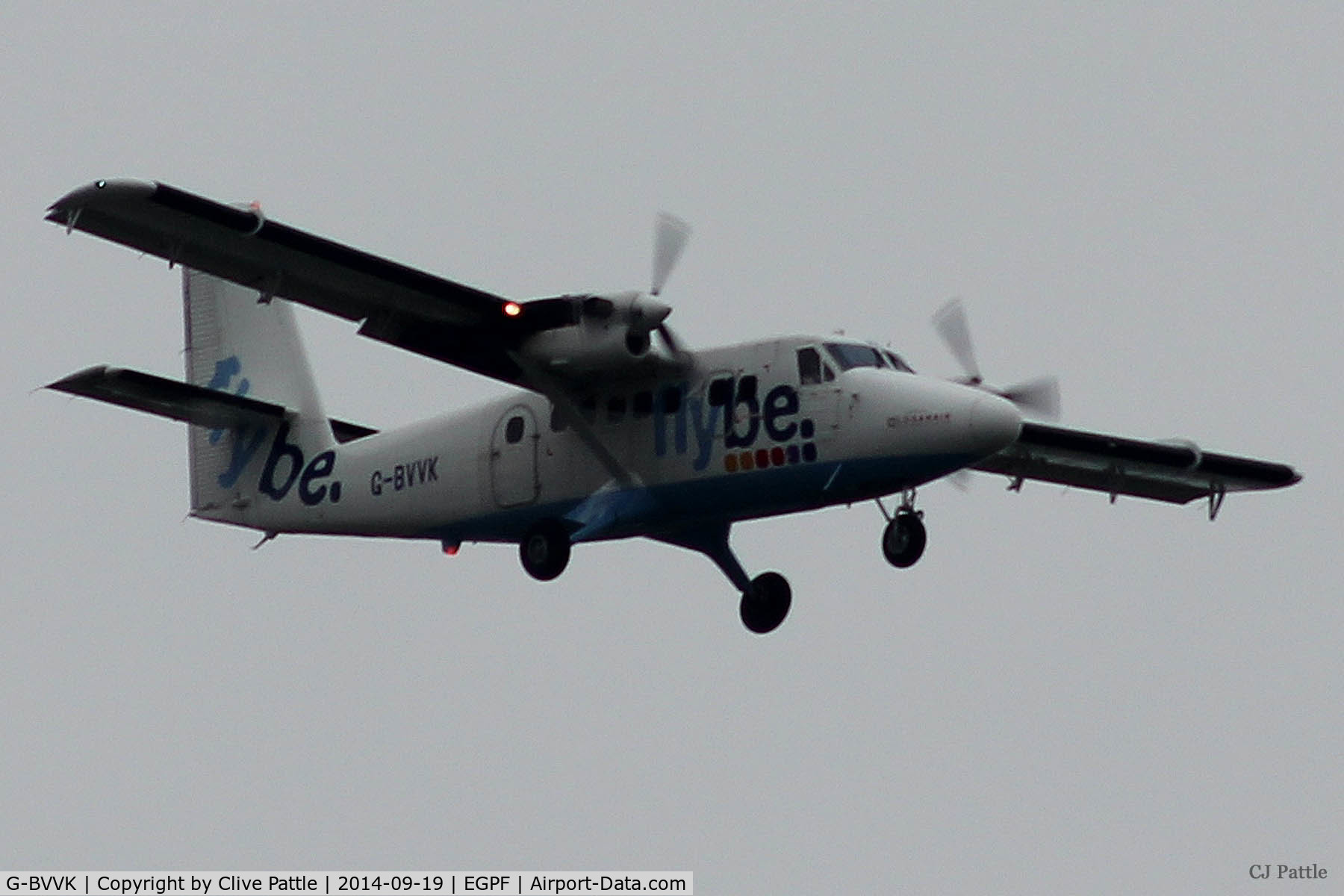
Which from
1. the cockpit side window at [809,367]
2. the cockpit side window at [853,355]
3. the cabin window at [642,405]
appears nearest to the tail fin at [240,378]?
the cabin window at [642,405]

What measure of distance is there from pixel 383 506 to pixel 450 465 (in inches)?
41.7

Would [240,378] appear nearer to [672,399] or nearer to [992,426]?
[672,399]

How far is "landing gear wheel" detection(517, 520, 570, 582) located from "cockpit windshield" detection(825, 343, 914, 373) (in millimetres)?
3187

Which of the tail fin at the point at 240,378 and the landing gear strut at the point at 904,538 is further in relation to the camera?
the tail fin at the point at 240,378

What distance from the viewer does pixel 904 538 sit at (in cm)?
2261

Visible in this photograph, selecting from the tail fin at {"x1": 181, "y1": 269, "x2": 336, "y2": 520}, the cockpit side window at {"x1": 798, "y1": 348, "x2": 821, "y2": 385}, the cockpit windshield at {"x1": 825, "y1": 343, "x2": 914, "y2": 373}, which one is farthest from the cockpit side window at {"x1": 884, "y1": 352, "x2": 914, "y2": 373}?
the tail fin at {"x1": 181, "y1": 269, "x2": 336, "y2": 520}

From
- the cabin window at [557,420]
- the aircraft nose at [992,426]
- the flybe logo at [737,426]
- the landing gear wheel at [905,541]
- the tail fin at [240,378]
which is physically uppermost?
the tail fin at [240,378]

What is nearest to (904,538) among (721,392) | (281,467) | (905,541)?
(905,541)

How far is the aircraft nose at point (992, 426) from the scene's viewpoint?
21.6 m

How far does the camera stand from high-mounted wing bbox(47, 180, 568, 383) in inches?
830

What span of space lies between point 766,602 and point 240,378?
23.5 feet

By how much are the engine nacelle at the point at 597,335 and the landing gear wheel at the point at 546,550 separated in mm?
1516

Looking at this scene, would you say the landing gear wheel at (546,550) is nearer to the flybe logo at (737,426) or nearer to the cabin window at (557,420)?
the cabin window at (557,420)

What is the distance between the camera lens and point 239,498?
27.0 m
